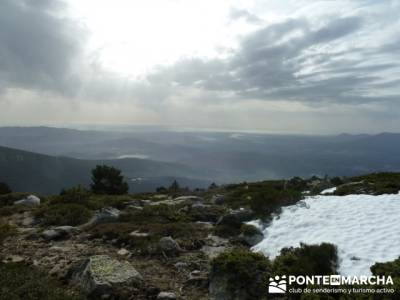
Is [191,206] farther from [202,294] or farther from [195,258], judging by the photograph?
[202,294]

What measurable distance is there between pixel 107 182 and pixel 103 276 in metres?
26.3

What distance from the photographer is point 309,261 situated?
938 cm

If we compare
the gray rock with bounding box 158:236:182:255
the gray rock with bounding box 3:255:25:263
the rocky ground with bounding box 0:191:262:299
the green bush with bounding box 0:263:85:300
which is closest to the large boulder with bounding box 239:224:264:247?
the rocky ground with bounding box 0:191:262:299

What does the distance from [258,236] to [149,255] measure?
15.1 ft

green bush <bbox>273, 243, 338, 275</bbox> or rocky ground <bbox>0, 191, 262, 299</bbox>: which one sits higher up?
green bush <bbox>273, 243, 338, 275</bbox>

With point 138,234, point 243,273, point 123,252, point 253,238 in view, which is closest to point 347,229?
point 253,238

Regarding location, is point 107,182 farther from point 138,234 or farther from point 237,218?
point 237,218

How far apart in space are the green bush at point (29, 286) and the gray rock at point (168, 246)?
401 cm

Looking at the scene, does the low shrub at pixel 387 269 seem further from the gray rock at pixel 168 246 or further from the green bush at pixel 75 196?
the green bush at pixel 75 196

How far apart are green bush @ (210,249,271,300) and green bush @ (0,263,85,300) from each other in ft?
12.4

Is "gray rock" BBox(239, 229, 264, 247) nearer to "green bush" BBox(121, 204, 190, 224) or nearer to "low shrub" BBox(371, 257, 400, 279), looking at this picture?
"green bush" BBox(121, 204, 190, 224)

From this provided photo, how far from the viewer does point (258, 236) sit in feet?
44.7

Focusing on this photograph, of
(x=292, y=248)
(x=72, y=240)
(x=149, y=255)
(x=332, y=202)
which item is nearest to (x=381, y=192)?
(x=332, y=202)

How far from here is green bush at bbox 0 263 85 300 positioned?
8.28 meters
